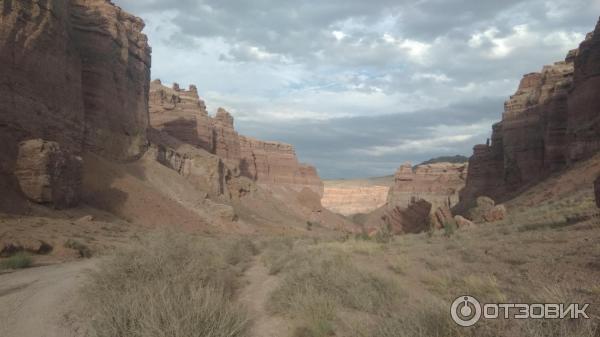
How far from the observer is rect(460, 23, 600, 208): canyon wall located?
36812 mm

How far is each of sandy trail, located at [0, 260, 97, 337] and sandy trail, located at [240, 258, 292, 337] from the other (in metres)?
2.42

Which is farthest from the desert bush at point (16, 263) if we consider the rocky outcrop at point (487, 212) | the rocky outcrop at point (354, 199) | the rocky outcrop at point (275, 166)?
the rocky outcrop at point (354, 199)

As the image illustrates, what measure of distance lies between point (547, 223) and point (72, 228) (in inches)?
811

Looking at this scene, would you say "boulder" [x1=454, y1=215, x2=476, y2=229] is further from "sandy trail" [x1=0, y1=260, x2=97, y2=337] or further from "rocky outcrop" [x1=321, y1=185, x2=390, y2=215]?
"rocky outcrop" [x1=321, y1=185, x2=390, y2=215]

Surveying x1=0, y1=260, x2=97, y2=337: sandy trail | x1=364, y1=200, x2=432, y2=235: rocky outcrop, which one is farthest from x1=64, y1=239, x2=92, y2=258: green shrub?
x1=364, y1=200, x2=432, y2=235: rocky outcrop

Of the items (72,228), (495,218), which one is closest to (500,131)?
(495,218)

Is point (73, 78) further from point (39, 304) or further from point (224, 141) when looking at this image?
point (224, 141)

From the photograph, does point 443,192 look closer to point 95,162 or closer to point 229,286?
point 95,162

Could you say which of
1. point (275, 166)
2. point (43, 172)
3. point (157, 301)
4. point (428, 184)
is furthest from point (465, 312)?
point (275, 166)

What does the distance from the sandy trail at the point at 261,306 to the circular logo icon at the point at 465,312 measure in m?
2.48

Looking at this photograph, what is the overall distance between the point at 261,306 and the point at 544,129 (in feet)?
162

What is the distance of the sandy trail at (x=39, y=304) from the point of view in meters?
5.58

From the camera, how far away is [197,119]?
65.1m

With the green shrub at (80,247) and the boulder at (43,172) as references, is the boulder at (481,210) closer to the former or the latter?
the green shrub at (80,247)
